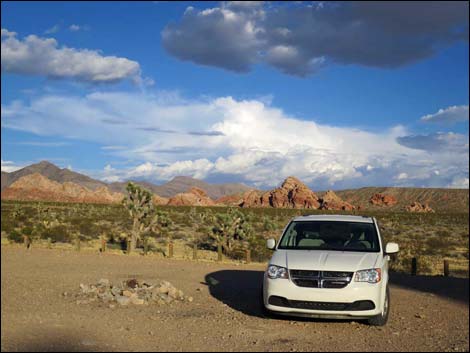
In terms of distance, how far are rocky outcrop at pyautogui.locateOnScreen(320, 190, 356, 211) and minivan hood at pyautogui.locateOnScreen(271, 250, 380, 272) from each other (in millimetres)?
94127

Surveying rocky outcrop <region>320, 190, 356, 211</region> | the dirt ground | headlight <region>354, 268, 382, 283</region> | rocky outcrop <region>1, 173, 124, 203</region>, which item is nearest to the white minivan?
headlight <region>354, 268, 382, 283</region>

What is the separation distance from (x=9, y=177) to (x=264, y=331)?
4.83 m

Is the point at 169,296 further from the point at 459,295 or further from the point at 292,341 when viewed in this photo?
the point at 459,295

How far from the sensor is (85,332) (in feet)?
23.7

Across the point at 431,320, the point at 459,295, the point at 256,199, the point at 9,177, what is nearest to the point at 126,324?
the point at 9,177

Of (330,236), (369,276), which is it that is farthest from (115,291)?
(369,276)

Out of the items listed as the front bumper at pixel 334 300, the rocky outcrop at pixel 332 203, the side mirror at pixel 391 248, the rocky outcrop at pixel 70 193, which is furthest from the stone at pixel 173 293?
the rocky outcrop at pixel 332 203

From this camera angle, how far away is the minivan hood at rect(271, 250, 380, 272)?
8.20 metres

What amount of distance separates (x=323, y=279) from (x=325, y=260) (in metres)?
0.36

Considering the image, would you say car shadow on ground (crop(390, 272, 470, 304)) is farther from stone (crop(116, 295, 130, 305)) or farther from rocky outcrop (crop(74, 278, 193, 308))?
stone (crop(116, 295, 130, 305))

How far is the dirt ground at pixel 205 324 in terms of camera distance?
673 centimetres

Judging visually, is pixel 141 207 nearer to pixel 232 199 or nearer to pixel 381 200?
pixel 381 200

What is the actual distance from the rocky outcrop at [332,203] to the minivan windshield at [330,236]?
93.1m

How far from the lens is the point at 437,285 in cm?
1556
